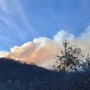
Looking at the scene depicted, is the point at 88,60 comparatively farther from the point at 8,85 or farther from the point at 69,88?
the point at 8,85

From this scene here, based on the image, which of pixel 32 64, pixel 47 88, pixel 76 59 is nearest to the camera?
pixel 47 88

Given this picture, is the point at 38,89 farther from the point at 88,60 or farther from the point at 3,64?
the point at 3,64

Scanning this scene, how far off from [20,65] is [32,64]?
202 centimetres

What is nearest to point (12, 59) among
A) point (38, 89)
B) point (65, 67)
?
point (65, 67)

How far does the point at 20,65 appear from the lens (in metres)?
54.7

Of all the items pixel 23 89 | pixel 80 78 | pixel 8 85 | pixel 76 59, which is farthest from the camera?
pixel 76 59

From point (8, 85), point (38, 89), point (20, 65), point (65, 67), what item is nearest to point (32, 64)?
point (20, 65)

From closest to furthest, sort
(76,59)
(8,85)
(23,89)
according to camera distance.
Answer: (23,89) → (8,85) → (76,59)

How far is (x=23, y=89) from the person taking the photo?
1739cm

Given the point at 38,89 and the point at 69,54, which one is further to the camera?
the point at 69,54

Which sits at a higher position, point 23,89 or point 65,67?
point 65,67

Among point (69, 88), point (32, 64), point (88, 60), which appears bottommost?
point (69, 88)

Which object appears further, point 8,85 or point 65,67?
point 65,67

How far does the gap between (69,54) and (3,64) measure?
35.2 feet
